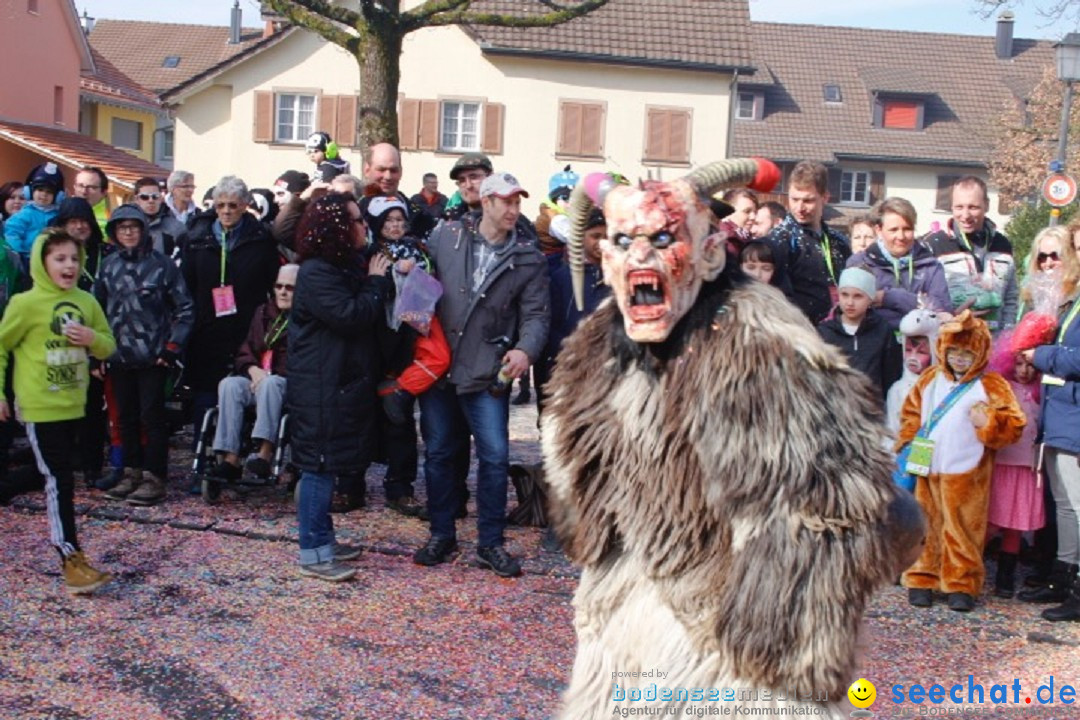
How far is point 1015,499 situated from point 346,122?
88.1 ft

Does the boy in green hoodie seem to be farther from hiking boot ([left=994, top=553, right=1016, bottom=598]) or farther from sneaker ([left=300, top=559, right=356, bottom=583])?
hiking boot ([left=994, top=553, right=1016, bottom=598])

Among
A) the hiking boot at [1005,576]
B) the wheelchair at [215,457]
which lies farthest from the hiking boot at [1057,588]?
the wheelchair at [215,457]

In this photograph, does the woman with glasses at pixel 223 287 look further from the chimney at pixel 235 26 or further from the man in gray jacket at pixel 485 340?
the chimney at pixel 235 26

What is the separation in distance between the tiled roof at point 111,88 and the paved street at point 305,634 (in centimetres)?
3605

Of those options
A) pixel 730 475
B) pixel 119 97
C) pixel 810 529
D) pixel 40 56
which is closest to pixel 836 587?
pixel 810 529

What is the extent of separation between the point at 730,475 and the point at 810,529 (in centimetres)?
24

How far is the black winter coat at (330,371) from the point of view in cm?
639

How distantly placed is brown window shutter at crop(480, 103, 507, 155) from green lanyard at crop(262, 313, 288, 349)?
948 inches

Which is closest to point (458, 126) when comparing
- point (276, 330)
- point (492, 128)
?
point (492, 128)

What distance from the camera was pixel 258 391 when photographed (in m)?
7.89

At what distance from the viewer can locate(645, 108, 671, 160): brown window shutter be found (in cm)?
3181

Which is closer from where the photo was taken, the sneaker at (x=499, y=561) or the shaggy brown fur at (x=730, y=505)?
the shaggy brown fur at (x=730, y=505)

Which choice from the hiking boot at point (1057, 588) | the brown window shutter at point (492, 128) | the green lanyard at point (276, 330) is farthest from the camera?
the brown window shutter at point (492, 128)

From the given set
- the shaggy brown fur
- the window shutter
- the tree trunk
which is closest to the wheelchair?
the shaggy brown fur
